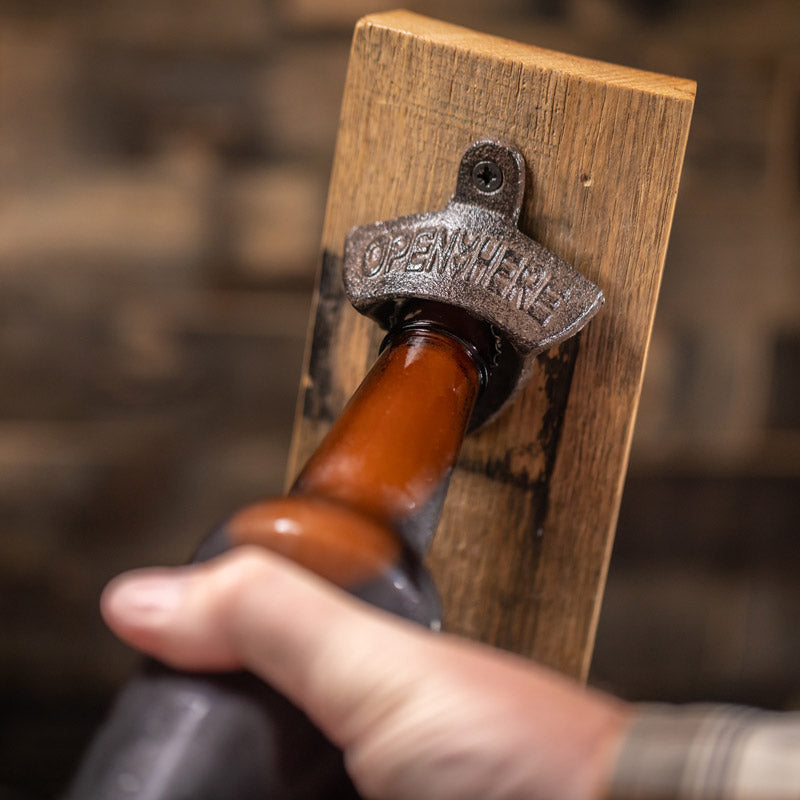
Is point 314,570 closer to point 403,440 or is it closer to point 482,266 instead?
point 403,440

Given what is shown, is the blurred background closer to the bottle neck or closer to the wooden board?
the wooden board

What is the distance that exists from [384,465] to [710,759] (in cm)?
13

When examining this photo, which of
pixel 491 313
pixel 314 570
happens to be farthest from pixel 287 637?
pixel 491 313

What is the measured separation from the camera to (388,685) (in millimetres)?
241

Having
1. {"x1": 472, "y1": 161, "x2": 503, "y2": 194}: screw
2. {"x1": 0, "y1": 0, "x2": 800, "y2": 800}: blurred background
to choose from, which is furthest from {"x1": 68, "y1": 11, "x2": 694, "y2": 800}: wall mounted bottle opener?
{"x1": 0, "y1": 0, "x2": 800, "y2": 800}: blurred background

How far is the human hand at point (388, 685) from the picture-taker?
0.23 m

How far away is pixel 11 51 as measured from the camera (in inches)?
33.5

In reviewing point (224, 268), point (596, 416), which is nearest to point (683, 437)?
point (224, 268)

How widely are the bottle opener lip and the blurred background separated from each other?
552 millimetres

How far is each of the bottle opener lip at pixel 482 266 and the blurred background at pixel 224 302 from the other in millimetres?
552

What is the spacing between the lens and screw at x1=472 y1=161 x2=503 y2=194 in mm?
398

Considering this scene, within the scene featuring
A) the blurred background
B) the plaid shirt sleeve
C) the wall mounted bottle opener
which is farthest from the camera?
the blurred background

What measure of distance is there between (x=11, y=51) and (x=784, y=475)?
0.95m

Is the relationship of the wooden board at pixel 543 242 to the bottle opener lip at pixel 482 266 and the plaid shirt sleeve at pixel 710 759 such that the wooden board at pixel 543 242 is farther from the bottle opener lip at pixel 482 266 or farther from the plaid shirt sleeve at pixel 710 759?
the plaid shirt sleeve at pixel 710 759
